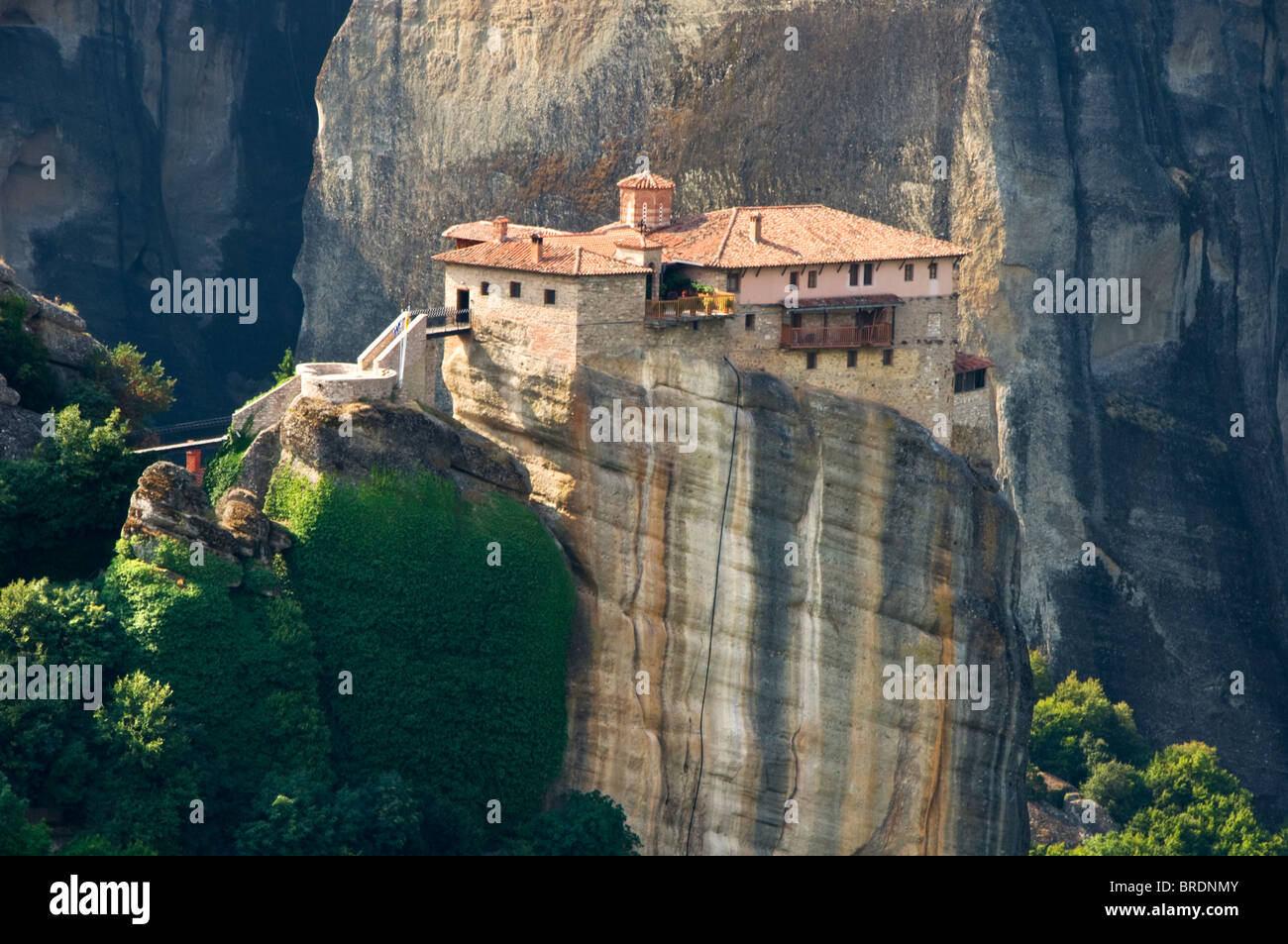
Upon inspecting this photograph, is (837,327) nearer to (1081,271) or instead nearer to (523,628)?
(523,628)

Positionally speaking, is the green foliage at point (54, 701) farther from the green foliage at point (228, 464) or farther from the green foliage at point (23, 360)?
the green foliage at point (23, 360)

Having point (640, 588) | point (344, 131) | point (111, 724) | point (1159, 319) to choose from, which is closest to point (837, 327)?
point (640, 588)

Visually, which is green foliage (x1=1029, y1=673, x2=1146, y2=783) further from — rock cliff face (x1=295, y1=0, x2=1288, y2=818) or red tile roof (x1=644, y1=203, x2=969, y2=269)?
red tile roof (x1=644, y1=203, x2=969, y2=269)

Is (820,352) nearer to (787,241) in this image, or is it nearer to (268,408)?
(787,241)

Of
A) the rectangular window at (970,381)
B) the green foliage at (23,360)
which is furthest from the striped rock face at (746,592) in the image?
the green foliage at (23,360)

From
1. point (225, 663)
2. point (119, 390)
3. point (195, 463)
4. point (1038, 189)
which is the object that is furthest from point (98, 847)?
point (1038, 189)
